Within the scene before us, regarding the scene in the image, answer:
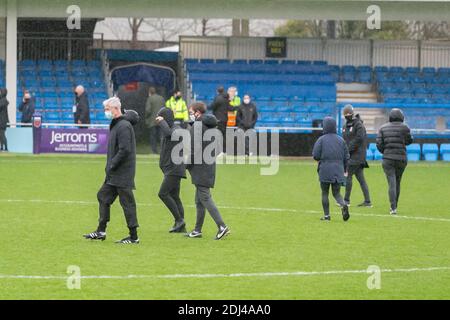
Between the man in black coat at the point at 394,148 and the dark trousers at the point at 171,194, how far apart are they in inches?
185

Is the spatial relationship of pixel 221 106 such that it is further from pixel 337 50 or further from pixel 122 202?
pixel 122 202

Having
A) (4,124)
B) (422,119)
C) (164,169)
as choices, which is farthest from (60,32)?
(164,169)

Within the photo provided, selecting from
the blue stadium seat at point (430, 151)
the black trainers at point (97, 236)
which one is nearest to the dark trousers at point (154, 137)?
the blue stadium seat at point (430, 151)

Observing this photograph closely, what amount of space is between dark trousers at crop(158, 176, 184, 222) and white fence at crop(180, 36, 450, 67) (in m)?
32.3

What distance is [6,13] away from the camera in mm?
38000

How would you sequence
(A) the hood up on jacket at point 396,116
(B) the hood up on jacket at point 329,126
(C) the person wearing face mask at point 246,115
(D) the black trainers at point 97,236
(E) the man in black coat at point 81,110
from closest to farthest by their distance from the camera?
(D) the black trainers at point 97,236, (B) the hood up on jacket at point 329,126, (A) the hood up on jacket at point 396,116, (C) the person wearing face mask at point 246,115, (E) the man in black coat at point 81,110

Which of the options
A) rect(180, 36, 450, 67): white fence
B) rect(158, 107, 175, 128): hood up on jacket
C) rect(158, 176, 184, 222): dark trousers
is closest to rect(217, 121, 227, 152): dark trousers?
rect(180, 36, 450, 67): white fence

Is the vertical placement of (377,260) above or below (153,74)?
below

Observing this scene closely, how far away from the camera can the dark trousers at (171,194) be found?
647 inches

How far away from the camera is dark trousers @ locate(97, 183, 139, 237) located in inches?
587

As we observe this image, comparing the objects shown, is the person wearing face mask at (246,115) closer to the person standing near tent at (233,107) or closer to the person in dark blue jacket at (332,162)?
the person standing near tent at (233,107)
